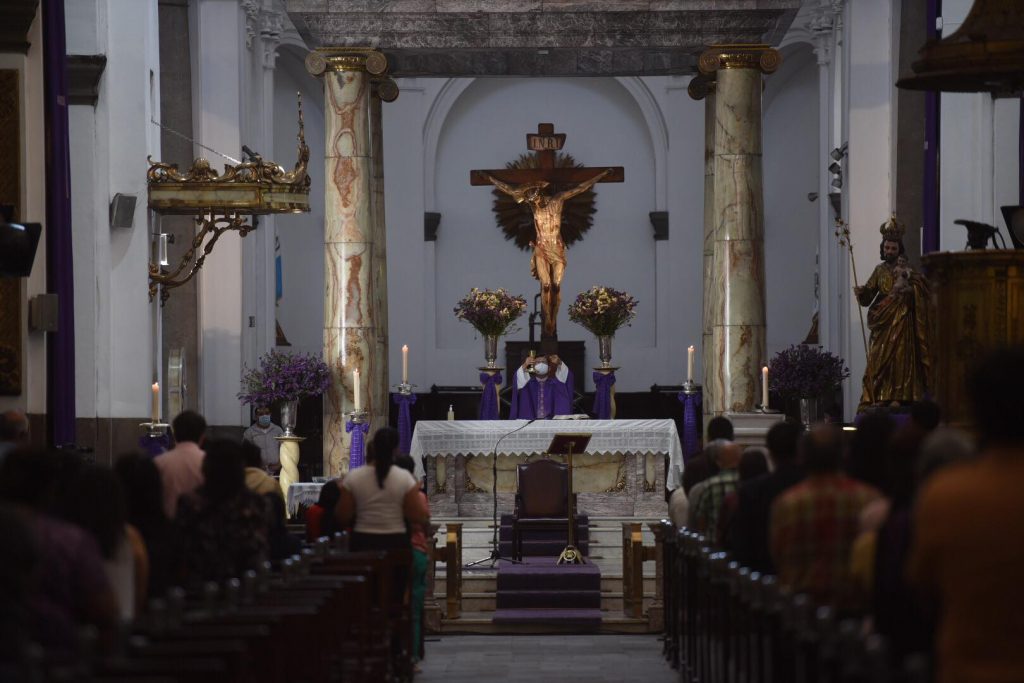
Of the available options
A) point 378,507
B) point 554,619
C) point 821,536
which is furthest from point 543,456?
point 821,536

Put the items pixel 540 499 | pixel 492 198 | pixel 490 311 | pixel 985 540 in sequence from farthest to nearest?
pixel 492 198 < pixel 490 311 < pixel 540 499 < pixel 985 540

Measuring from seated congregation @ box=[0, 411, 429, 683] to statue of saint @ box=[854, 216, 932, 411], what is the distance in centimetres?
498

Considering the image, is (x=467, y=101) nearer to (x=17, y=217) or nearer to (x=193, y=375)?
(x=193, y=375)

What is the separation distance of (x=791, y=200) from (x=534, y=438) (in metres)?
11.0

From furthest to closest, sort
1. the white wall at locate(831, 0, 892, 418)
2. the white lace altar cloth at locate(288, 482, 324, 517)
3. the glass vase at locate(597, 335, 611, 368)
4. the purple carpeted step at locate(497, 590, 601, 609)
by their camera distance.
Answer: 1. the white wall at locate(831, 0, 892, 418)
2. the glass vase at locate(597, 335, 611, 368)
3. the white lace altar cloth at locate(288, 482, 324, 517)
4. the purple carpeted step at locate(497, 590, 601, 609)

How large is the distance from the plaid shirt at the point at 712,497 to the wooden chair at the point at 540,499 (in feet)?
17.2

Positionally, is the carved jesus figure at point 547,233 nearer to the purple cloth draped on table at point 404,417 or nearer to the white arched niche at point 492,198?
the purple cloth draped on table at point 404,417

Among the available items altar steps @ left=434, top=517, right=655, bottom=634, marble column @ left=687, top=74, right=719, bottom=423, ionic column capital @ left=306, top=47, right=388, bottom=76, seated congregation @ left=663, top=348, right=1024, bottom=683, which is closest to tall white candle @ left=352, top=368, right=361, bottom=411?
altar steps @ left=434, top=517, right=655, bottom=634

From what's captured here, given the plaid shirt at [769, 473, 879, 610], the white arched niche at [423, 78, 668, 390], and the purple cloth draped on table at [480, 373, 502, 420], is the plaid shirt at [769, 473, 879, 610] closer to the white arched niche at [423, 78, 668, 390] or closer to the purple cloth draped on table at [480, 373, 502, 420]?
the purple cloth draped on table at [480, 373, 502, 420]

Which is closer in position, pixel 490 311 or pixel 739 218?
pixel 739 218

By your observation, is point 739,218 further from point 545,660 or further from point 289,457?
point 545,660

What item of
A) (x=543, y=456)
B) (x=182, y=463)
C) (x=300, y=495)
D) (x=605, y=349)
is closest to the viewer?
(x=182, y=463)

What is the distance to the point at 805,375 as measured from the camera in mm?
19547

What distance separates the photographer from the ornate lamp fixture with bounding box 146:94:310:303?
1630 cm
